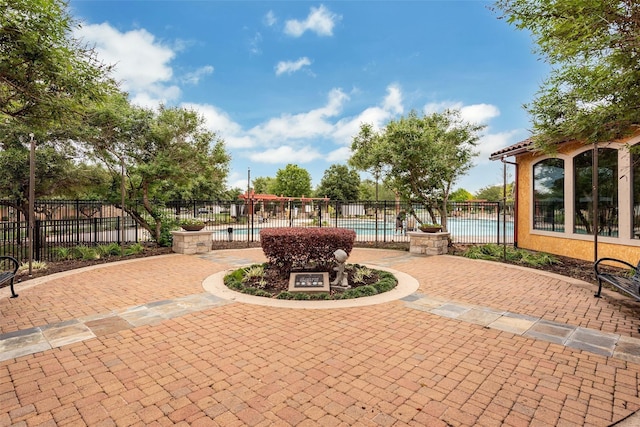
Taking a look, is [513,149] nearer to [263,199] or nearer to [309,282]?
[309,282]

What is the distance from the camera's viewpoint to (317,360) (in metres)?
3.02

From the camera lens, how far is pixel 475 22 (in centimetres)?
933

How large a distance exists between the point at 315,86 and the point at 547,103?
528 inches

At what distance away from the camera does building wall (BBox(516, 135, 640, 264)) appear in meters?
7.27

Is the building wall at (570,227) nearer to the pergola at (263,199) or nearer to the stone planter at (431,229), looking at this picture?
the stone planter at (431,229)

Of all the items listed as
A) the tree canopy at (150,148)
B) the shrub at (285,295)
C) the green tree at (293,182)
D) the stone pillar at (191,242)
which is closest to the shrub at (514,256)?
the shrub at (285,295)

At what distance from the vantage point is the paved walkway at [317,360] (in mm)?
2254

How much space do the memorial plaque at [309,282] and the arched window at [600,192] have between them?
768 centimetres

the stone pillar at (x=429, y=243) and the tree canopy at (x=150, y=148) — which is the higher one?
the tree canopy at (x=150, y=148)

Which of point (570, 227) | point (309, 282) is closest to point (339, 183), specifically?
point (570, 227)

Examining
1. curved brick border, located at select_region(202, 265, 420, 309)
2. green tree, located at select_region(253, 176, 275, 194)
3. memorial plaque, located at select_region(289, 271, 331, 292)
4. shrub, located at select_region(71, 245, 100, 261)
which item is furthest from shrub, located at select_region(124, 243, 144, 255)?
green tree, located at select_region(253, 176, 275, 194)

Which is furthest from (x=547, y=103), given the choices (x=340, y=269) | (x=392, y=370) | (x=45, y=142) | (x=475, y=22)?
(x=45, y=142)

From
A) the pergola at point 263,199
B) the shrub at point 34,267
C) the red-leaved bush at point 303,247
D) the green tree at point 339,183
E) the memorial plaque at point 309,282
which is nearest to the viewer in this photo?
the memorial plaque at point 309,282

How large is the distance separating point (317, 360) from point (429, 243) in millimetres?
7757
